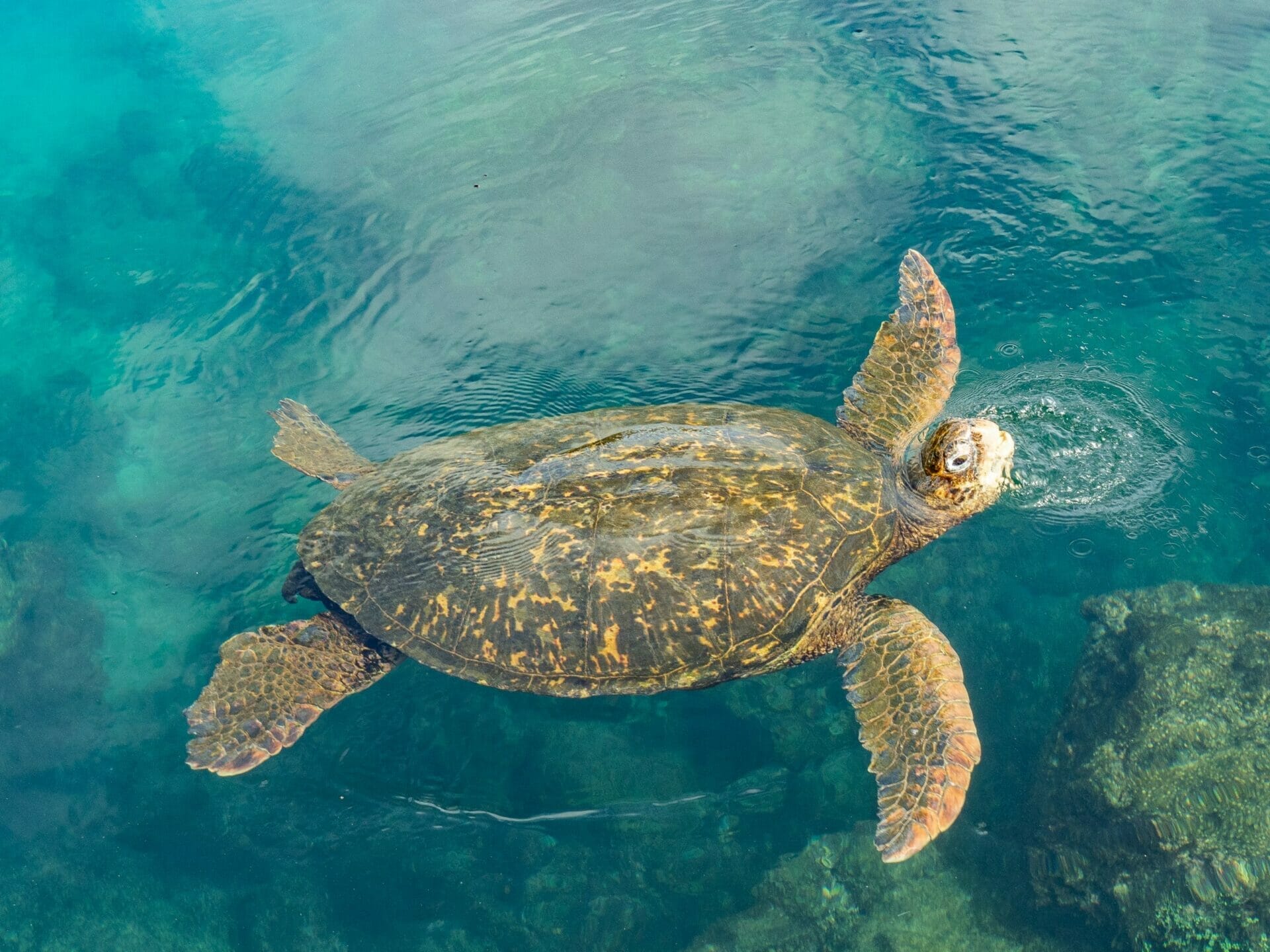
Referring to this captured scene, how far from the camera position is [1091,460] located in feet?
19.0

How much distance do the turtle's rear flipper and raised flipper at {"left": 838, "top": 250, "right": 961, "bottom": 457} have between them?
144 inches

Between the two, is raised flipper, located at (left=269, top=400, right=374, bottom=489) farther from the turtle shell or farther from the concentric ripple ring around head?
the concentric ripple ring around head

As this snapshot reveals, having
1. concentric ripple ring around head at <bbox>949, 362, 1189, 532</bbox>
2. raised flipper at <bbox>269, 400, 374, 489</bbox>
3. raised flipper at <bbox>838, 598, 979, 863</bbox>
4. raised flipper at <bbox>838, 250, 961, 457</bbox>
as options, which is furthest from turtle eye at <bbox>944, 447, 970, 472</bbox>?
raised flipper at <bbox>269, 400, 374, 489</bbox>

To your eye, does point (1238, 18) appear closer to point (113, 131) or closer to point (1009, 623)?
point (1009, 623)

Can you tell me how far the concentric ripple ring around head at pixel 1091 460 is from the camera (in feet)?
18.9

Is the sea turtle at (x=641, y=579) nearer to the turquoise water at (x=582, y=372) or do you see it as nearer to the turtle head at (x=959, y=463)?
the turtle head at (x=959, y=463)

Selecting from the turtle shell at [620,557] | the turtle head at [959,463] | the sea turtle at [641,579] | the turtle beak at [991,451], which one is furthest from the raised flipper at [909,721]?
the turtle beak at [991,451]

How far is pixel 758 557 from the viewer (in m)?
4.29

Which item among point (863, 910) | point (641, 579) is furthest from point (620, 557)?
point (863, 910)

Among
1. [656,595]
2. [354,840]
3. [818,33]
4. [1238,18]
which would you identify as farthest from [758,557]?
[1238,18]

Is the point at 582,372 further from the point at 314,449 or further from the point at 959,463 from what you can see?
the point at 959,463

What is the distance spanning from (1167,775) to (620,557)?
3788 mm

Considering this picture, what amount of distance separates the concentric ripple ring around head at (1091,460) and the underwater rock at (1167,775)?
2.21 ft

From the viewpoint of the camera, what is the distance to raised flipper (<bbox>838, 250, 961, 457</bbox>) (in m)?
5.44
